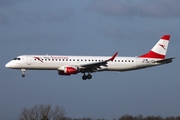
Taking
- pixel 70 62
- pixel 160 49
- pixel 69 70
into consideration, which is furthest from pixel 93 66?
pixel 160 49

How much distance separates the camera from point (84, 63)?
8862 centimetres

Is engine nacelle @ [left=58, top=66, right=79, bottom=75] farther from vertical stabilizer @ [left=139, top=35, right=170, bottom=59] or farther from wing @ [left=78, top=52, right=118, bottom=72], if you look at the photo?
vertical stabilizer @ [left=139, top=35, right=170, bottom=59]

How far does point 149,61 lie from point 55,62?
15.6 metres

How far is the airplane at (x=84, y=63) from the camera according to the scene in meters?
86.4

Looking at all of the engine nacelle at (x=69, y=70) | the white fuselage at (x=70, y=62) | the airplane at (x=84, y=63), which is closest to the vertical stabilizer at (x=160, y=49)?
the airplane at (x=84, y=63)

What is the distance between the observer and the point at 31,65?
283 feet

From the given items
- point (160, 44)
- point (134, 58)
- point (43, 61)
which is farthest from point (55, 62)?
point (160, 44)

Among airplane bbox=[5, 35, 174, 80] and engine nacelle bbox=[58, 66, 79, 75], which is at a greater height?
airplane bbox=[5, 35, 174, 80]

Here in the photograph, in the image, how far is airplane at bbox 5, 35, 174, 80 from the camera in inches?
3401

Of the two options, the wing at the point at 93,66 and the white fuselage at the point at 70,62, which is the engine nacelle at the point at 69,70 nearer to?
the white fuselage at the point at 70,62

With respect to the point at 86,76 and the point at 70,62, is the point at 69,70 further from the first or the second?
the point at 86,76

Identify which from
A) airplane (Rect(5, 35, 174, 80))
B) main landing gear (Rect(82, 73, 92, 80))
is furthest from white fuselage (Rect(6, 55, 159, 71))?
main landing gear (Rect(82, 73, 92, 80))

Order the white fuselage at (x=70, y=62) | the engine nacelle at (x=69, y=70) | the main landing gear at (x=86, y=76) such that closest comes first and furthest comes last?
the white fuselage at (x=70, y=62), the engine nacelle at (x=69, y=70), the main landing gear at (x=86, y=76)

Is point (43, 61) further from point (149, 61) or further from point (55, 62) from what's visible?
point (149, 61)
